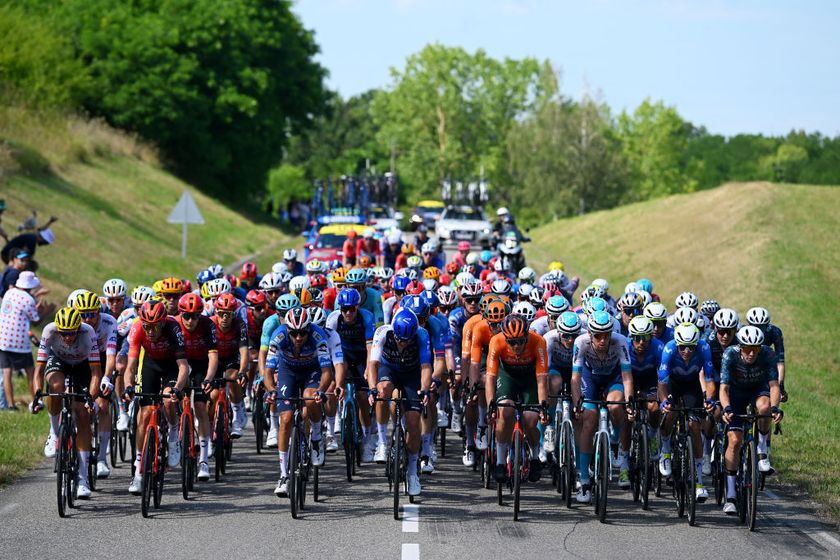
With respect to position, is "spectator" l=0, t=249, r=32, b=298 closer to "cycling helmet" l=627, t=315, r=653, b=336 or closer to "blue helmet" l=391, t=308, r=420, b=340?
"blue helmet" l=391, t=308, r=420, b=340

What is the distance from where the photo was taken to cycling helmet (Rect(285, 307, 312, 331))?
12133 mm

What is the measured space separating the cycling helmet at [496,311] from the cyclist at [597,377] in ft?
2.54

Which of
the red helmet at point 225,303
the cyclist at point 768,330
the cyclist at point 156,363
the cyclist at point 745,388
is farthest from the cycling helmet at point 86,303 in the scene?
the cyclist at point 768,330

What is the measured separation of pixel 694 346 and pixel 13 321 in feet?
30.3

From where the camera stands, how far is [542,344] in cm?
1244

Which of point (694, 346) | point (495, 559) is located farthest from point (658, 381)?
point (495, 559)

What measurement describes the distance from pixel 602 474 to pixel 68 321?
4.93 metres

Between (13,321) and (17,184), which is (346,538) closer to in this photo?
(13,321)

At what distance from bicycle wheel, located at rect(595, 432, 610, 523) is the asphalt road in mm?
128

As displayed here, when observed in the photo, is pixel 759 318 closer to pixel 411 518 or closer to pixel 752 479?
pixel 752 479

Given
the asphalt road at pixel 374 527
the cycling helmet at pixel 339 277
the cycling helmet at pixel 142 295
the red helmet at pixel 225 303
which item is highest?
the cycling helmet at pixel 339 277

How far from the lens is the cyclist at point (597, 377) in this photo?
12297 millimetres

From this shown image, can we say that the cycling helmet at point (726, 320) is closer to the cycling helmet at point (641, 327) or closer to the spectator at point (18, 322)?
the cycling helmet at point (641, 327)

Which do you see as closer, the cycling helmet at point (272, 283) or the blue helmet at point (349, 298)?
the blue helmet at point (349, 298)
